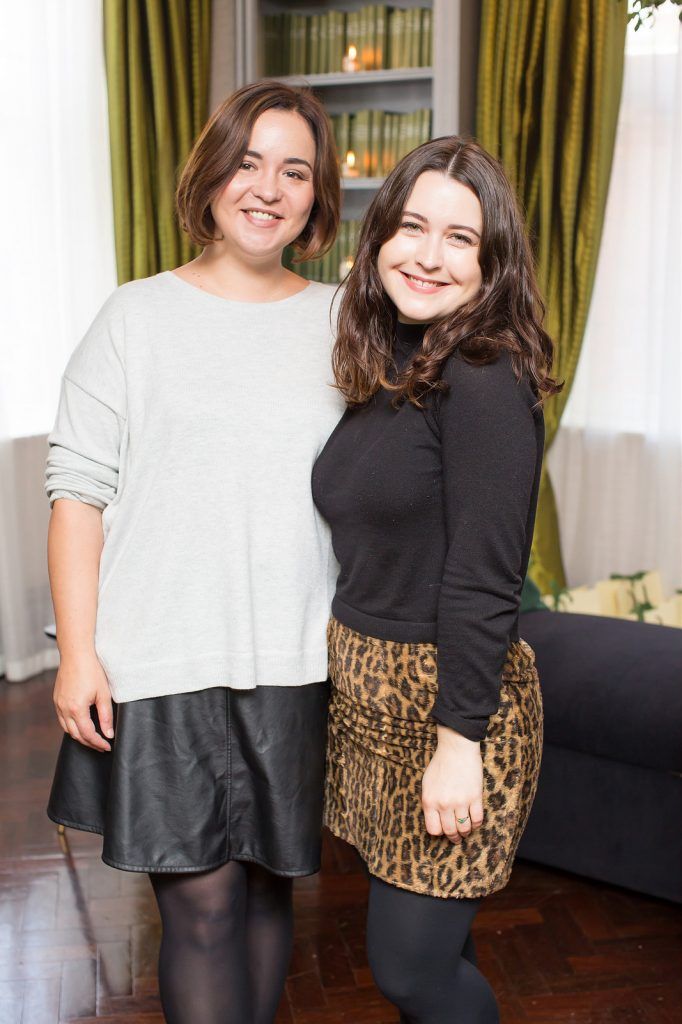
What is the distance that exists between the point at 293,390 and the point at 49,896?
66.2 inches

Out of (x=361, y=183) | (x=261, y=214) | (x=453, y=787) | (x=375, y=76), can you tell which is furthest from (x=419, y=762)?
(x=375, y=76)

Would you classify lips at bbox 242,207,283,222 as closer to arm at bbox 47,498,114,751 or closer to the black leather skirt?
arm at bbox 47,498,114,751

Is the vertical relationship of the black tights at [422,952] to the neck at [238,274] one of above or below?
below

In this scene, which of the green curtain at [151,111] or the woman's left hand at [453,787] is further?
the green curtain at [151,111]

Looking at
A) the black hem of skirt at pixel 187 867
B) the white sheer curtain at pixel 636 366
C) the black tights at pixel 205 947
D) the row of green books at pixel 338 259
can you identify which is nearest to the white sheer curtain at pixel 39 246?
the row of green books at pixel 338 259

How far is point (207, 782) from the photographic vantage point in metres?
1.65

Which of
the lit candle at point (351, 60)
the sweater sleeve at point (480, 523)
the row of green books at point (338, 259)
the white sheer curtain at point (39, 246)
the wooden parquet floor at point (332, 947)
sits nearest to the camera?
the sweater sleeve at point (480, 523)

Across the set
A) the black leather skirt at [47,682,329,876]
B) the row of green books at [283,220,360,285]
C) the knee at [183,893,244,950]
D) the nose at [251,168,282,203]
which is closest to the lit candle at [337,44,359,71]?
the row of green books at [283,220,360,285]

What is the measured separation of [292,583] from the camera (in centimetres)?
163

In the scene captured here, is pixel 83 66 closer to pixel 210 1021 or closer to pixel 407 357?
pixel 407 357

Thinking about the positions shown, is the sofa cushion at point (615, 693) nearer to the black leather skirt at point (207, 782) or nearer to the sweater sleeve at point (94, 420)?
the black leather skirt at point (207, 782)

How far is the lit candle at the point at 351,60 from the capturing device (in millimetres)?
4570

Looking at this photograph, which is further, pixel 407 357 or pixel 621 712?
pixel 621 712

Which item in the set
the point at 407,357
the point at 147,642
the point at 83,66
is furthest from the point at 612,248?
the point at 147,642
